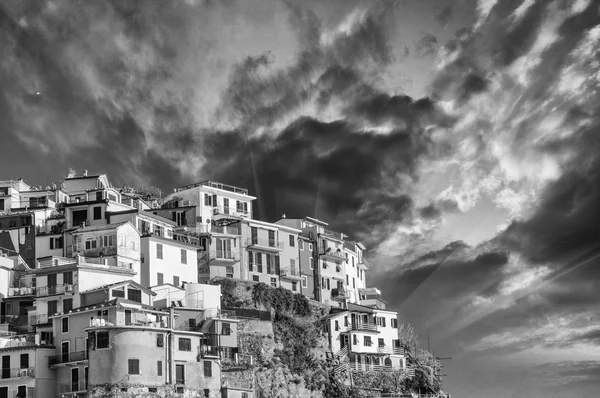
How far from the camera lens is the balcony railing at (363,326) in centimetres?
10686

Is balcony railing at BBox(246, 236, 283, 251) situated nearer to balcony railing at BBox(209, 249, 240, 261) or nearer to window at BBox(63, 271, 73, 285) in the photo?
balcony railing at BBox(209, 249, 240, 261)

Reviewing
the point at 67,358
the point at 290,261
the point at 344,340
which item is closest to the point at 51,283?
the point at 67,358

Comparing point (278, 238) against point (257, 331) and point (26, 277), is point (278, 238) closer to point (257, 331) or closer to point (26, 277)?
point (257, 331)

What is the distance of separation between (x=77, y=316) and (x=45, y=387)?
20.7ft

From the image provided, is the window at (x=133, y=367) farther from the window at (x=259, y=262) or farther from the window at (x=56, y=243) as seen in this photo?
the window at (x=259, y=262)

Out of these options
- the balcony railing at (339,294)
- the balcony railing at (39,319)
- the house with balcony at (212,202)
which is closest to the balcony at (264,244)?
the house with balcony at (212,202)

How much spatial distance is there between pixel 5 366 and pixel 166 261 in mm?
21856

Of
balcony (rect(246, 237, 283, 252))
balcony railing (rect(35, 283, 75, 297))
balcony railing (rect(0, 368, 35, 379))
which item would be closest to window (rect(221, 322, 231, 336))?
balcony railing (rect(35, 283, 75, 297))

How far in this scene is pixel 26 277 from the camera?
87.9 m

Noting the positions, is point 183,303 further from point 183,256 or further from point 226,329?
point 183,256

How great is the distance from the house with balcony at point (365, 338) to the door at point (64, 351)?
113ft

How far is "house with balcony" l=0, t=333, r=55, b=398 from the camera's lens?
2995 inches

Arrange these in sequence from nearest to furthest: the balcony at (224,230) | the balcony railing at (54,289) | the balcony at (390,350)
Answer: the balcony railing at (54,289)
the balcony at (224,230)
the balcony at (390,350)

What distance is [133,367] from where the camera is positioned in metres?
73.9
